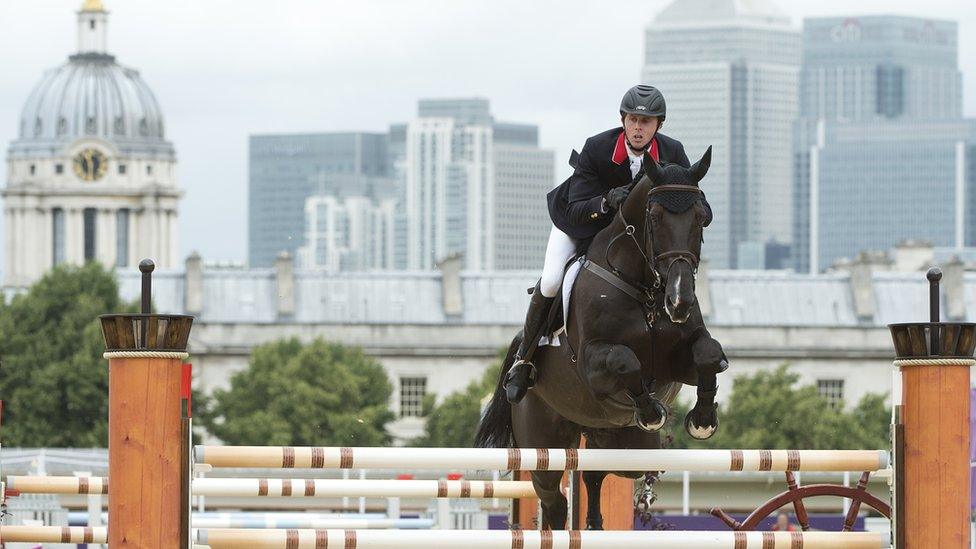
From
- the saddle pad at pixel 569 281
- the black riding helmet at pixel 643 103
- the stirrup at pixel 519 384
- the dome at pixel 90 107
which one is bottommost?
the stirrup at pixel 519 384

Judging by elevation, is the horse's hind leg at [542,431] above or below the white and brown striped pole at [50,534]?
above

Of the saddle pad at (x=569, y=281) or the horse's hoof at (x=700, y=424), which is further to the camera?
the saddle pad at (x=569, y=281)

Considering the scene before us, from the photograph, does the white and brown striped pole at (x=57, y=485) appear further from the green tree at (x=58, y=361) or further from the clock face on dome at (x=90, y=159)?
the clock face on dome at (x=90, y=159)

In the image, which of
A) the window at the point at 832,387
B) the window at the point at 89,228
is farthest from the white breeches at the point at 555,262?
the window at the point at 89,228

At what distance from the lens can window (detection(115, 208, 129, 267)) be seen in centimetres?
13988

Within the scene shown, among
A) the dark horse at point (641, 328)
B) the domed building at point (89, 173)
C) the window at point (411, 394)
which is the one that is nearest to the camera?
the dark horse at point (641, 328)

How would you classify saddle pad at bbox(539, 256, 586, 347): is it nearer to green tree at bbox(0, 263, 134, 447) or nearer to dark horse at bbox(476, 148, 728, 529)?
dark horse at bbox(476, 148, 728, 529)

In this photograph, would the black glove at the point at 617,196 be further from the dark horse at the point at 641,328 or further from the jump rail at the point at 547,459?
the jump rail at the point at 547,459

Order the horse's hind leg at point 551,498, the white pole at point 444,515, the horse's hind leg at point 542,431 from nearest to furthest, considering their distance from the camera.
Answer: the horse's hind leg at point 542,431
the horse's hind leg at point 551,498
the white pole at point 444,515

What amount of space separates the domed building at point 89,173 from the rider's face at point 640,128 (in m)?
125

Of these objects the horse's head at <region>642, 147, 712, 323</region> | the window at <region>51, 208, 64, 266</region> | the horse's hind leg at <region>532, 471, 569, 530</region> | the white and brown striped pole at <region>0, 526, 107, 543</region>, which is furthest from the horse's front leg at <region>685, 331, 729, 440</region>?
the window at <region>51, 208, 64, 266</region>

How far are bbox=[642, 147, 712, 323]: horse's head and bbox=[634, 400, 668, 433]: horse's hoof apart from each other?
0.41 metres

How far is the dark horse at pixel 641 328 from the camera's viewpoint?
952 cm

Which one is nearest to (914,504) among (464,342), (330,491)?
(330,491)
